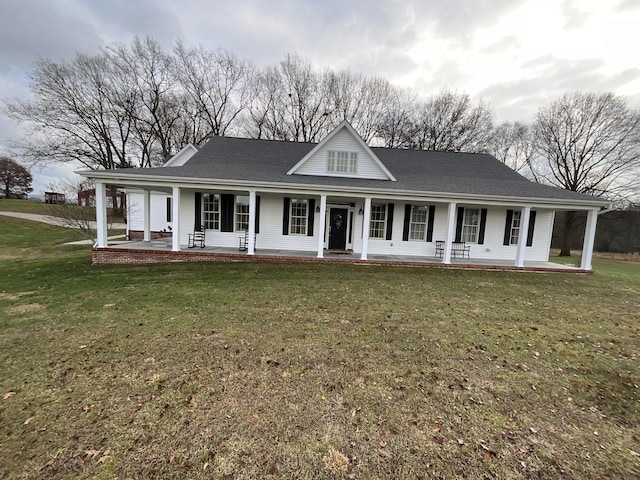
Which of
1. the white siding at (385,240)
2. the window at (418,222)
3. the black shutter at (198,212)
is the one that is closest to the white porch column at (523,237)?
the white siding at (385,240)

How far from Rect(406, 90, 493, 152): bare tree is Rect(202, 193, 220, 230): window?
825 inches

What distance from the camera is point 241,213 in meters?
12.0

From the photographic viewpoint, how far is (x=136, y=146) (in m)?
25.7

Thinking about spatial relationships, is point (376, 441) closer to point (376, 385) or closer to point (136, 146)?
point (376, 385)

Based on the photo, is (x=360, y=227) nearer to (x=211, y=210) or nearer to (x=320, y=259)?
(x=320, y=259)

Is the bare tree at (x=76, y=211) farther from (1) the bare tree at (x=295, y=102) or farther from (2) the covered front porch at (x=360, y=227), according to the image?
(1) the bare tree at (x=295, y=102)

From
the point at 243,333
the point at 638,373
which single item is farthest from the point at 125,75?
the point at 638,373

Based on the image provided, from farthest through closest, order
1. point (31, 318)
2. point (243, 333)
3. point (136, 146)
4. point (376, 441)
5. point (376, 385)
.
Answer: point (136, 146), point (31, 318), point (243, 333), point (376, 385), point (376, 441)

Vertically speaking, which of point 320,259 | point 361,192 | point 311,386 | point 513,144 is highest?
point 513,144

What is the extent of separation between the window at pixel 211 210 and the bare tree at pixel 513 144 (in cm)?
2685

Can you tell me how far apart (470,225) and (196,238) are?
11.6m

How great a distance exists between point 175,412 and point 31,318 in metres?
4.29

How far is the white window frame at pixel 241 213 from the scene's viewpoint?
11829 mm

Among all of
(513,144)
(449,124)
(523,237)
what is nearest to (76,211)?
(523,237)
